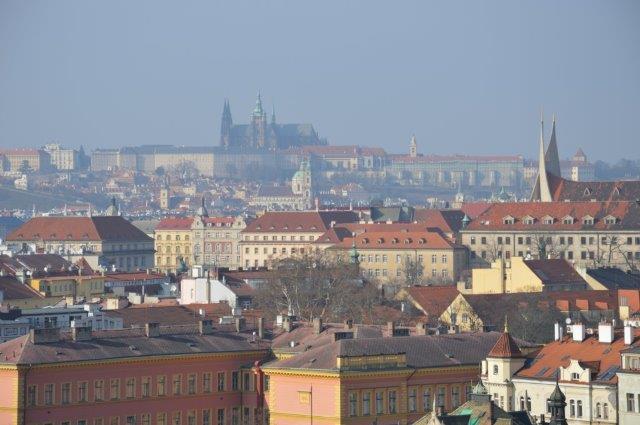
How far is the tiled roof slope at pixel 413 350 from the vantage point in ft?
204

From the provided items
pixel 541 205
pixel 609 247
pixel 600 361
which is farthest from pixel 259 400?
pixel 541 205

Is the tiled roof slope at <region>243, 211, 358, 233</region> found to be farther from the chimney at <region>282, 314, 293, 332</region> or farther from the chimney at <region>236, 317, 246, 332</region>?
the chimney at <region>236, 317, 246, 332</region>

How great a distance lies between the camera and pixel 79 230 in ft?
590

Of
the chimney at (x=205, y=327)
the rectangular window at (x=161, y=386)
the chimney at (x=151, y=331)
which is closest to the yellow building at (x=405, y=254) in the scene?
the chimney at (x=205, y=327)

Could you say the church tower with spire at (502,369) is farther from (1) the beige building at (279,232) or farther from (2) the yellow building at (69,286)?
(1) the beige building at (279,232)

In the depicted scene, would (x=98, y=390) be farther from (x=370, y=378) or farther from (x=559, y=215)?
(x=559, y=215)

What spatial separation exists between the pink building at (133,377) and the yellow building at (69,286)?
111ft

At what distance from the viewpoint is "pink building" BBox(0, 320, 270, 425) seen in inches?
2453

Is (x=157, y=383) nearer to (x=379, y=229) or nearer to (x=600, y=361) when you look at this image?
(x=600, y=361)

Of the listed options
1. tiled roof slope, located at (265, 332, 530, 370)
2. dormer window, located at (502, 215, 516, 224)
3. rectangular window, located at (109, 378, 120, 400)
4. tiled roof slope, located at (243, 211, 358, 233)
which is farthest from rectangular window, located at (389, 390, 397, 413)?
tiled roof slope, located at (243, 211, 358, 233)

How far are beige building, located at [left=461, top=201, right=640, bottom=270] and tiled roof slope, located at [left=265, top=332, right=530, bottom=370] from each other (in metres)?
65.2

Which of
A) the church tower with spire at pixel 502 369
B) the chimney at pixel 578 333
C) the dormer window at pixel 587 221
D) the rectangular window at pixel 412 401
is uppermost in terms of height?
the dormer window at pixel 587 221

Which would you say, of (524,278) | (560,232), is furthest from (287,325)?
(560,232)

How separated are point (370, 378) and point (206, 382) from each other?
7040 millimetres
